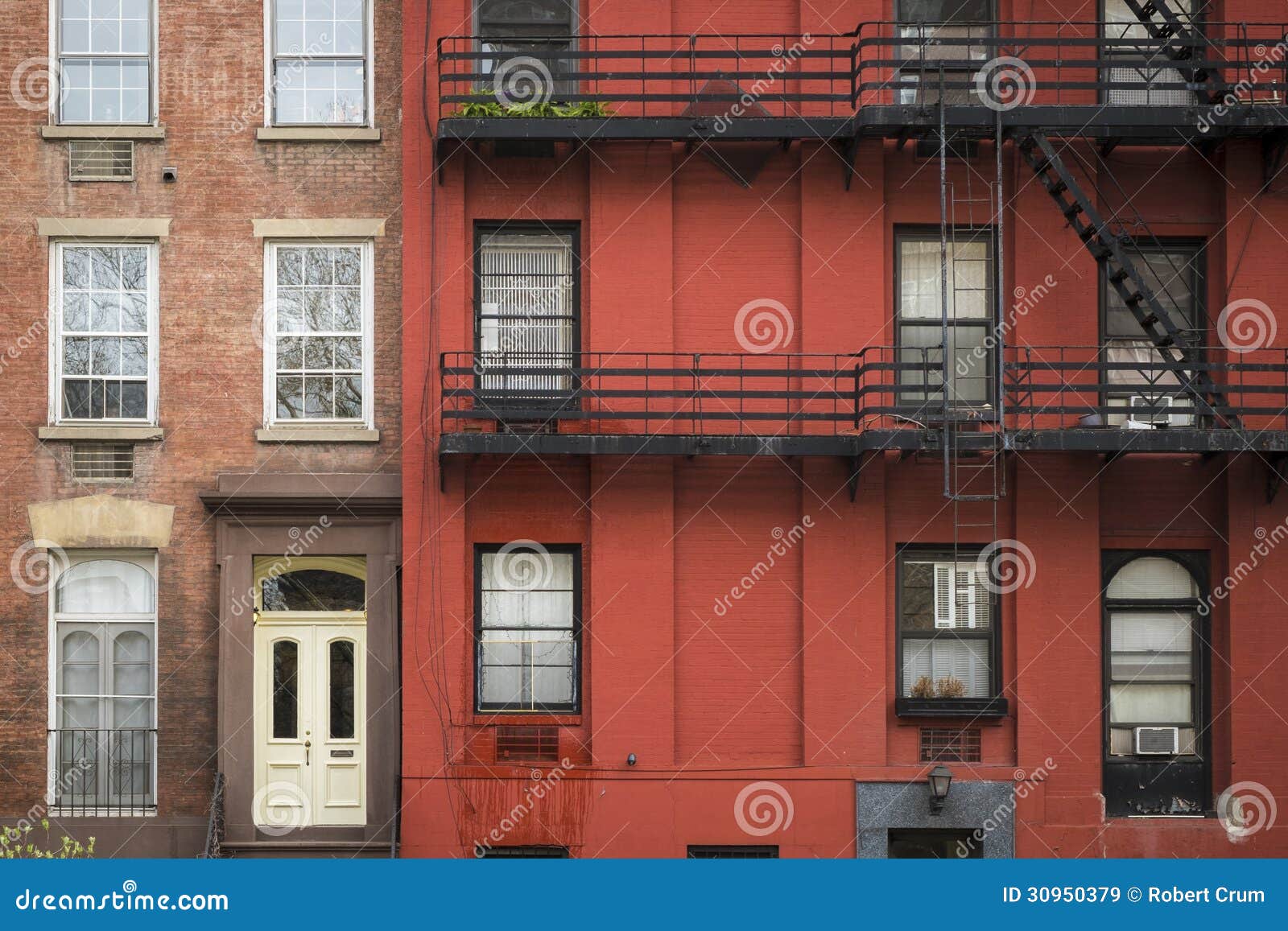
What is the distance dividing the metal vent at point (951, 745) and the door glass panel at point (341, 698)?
6.41 metres

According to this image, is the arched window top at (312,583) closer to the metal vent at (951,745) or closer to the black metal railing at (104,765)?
the black metal railing at (104,765)

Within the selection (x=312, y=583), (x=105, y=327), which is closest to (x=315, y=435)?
(x=312, y=583)

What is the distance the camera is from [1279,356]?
15.5m

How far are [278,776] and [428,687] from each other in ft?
6.78

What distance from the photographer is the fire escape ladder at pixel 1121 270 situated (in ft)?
47.5

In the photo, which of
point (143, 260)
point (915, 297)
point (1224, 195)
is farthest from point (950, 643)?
point (143, 260)

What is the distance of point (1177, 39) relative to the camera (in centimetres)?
1503

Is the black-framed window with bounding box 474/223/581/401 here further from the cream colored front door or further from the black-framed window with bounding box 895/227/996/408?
the black-framed window with bounding box 895/227/996/408

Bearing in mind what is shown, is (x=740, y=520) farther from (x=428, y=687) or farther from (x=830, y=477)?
(x=428, y=687)

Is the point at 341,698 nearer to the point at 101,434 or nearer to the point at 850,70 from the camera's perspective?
the point at 101,434

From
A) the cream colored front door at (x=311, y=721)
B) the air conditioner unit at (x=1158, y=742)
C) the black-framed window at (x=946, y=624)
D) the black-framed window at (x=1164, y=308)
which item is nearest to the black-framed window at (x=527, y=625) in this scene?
the cream colored front door at (x=311, y=721)

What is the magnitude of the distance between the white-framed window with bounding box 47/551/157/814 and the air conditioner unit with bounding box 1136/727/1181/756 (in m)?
11.0

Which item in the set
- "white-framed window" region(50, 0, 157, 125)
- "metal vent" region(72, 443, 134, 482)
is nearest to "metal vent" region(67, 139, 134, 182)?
"white-framed window" region(50, 0, 157, 125)

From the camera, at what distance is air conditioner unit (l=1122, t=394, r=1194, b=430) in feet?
49.2
